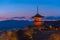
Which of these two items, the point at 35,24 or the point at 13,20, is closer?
the point at 35,24

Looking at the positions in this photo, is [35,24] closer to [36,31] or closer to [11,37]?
[36,31]

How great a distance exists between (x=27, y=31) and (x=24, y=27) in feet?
0.59

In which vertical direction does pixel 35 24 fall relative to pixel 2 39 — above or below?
above

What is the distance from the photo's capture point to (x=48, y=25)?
3.46m

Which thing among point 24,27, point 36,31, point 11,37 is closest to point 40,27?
point 36,31

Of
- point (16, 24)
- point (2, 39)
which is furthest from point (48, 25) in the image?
point (2, 39)

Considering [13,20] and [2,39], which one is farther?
[13,20]

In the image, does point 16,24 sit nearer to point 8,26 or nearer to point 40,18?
point 8,26

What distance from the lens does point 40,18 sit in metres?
3.47

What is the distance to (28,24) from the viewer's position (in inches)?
137

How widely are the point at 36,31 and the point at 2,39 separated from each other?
635mm

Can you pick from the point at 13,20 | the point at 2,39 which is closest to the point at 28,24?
the point at 13,20

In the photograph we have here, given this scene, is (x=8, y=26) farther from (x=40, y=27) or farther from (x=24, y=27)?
(x=40, y=27)

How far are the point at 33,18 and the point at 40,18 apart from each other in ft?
0.44
